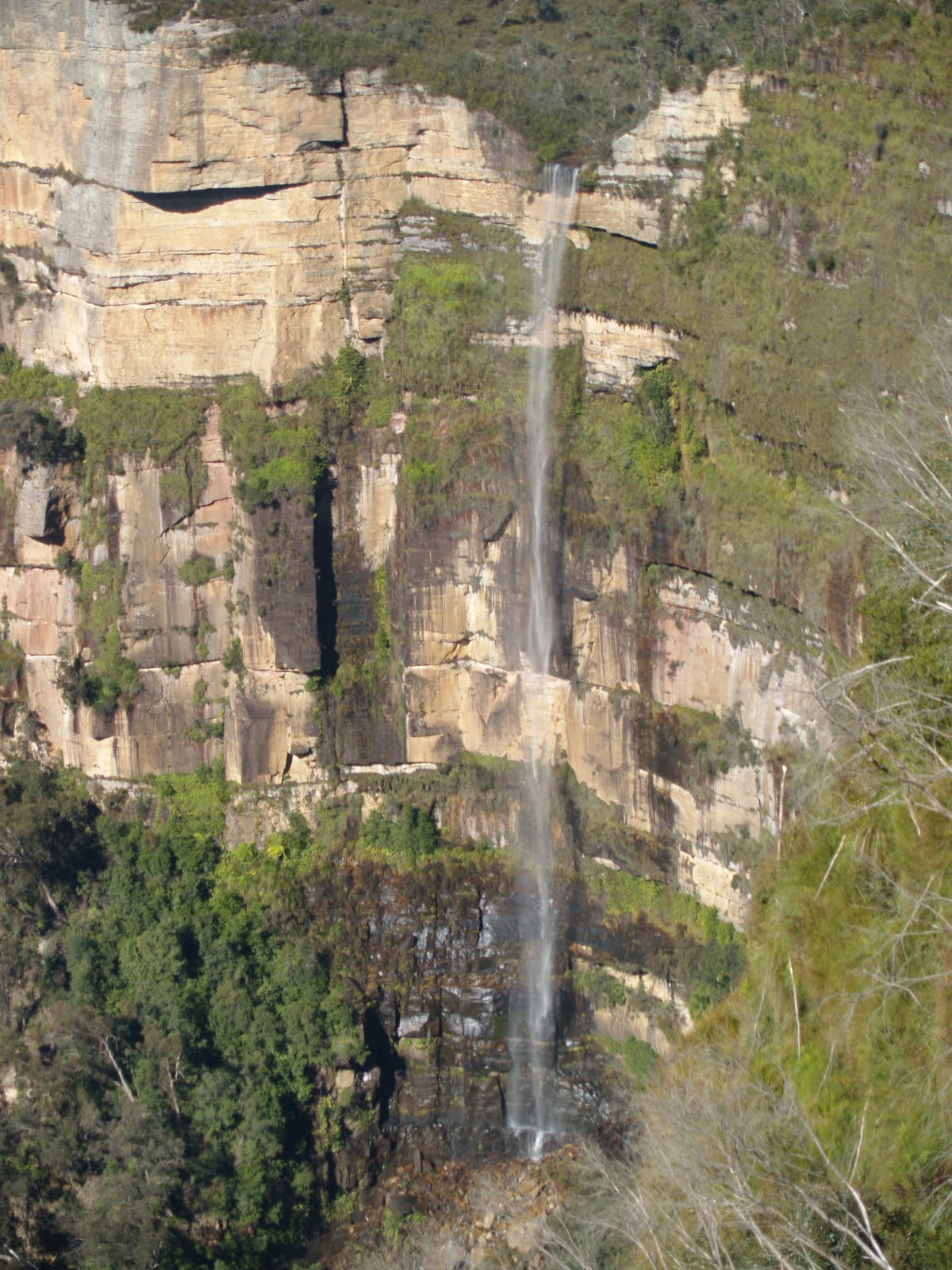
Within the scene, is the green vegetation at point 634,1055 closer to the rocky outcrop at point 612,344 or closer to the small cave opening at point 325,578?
the small cave opening at point 325,578

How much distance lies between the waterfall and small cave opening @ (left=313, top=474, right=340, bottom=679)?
119 inches

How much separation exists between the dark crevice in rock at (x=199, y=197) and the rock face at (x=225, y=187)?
0.08 ft

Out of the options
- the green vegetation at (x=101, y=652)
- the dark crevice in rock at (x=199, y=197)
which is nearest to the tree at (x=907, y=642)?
the dark crevice in rock at (x=199, y=197)

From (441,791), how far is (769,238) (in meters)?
9.59

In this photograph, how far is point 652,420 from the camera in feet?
81.3

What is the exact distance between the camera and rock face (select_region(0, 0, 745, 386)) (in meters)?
26.1

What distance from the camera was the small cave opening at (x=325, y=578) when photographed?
1076 inches

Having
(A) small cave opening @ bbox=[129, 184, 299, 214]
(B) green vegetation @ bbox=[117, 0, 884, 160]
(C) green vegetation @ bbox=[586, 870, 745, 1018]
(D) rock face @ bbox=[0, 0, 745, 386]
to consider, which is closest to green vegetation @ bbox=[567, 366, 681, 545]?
(D) rock face @ bbox=[0, 0, 745, 386]

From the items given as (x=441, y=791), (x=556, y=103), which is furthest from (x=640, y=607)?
(x=556, y=103)

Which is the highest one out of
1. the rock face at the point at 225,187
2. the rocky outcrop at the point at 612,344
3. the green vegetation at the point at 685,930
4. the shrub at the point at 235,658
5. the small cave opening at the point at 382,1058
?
the rock face at the point at 225,187

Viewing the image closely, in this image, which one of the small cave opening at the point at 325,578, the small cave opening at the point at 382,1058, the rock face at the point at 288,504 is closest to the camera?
the rock face at the point at 288,504

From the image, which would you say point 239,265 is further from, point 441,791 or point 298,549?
→ point 441,791

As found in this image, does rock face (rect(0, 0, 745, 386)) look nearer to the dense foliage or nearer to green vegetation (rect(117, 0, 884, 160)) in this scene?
green vegetation (rect(117, 0, 884, 160))

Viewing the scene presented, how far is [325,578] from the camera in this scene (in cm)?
2762
